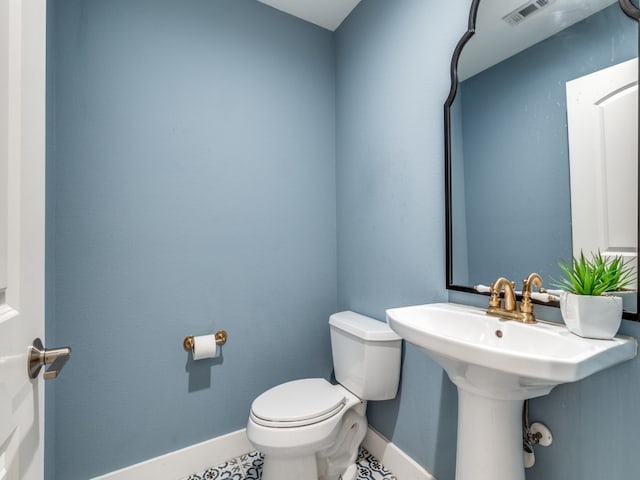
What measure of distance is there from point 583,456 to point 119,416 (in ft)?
5.66

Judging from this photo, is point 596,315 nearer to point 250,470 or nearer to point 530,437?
point 530,437

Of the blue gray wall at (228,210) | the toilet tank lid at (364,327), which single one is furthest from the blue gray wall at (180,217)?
the toilet tank lid at (364,327)

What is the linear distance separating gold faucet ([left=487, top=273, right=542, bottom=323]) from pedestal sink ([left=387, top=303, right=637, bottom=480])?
28 mm

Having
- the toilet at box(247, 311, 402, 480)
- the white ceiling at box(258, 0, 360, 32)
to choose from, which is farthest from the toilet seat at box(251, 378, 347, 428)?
the white ceiling at box(258, 0, 360, 32)

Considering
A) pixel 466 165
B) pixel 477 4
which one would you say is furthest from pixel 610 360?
pixel 477 4

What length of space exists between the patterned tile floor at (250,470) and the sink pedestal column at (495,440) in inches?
28.6

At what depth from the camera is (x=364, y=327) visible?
4.90 ft

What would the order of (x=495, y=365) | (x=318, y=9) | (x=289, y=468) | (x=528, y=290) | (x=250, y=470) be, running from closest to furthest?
1. (x=495, y=365)
2. (x=528, y=290)
3. (x=289, y=468)
4. (x=250, y=470)
5. (x=318, y=9)

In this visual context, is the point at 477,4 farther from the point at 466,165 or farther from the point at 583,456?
the point at 583,456

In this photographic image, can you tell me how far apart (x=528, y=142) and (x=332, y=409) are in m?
1.26

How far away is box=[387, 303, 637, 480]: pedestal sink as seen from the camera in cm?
69

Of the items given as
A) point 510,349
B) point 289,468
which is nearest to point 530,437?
point 510,349

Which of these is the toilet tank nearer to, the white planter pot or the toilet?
the toilet

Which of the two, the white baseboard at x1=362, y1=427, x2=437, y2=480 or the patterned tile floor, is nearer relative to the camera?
the white baseboard at x1=362, y1=427, x2=437, y2=480
